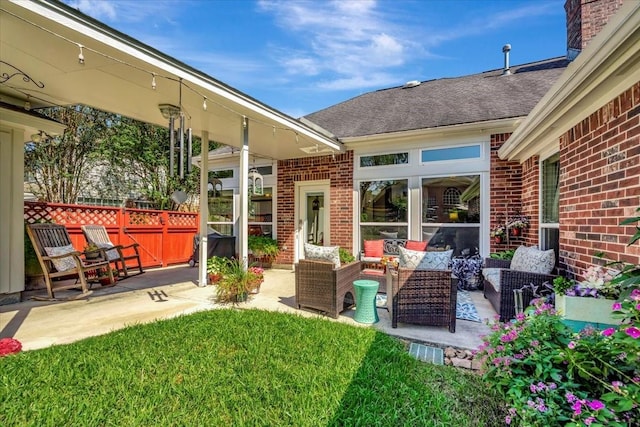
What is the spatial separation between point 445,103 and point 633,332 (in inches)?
261

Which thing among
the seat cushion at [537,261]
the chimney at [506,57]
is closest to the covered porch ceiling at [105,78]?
the seat cushion at [537,261]

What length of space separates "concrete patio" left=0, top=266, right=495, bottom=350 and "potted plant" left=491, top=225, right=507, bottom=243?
1.15 metres

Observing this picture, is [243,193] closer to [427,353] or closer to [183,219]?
[427,353]

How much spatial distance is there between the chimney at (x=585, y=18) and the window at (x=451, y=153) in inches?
112

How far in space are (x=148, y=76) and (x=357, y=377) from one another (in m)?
3.95

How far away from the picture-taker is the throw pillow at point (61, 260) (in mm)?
5058

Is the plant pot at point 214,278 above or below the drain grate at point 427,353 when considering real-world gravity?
above

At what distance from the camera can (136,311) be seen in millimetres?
4344

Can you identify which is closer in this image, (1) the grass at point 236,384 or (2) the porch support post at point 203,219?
(1) the grass at point 236,384

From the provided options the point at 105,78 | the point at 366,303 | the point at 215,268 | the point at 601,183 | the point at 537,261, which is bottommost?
the point at 366,303

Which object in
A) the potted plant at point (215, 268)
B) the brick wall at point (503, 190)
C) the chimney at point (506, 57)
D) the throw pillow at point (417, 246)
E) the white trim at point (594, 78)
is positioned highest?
the chimney at point (506, 57)

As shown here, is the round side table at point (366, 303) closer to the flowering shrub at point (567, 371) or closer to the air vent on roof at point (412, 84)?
the flowering shrub at point (567, 371)

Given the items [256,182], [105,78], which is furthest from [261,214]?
[105,78]

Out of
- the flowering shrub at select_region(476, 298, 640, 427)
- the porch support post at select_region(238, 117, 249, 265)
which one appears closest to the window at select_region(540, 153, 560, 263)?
the flowering shrub at select_region(476, 298, 640, 427)
